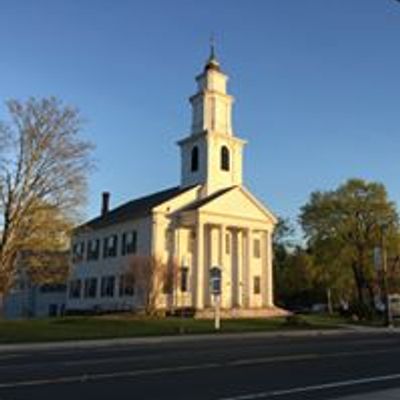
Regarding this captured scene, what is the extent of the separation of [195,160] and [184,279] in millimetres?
11289

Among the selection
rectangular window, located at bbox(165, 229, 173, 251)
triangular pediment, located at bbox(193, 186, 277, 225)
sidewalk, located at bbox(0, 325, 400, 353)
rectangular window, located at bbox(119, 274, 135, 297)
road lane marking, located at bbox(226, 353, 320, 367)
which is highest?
triangular pediment, located at bbox(193, 186, 277, 225)

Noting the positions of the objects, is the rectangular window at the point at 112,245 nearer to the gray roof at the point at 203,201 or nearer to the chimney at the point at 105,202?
the gray roof at the point at 203,201

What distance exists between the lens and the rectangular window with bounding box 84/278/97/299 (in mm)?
67812

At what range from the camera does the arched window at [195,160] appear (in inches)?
2501

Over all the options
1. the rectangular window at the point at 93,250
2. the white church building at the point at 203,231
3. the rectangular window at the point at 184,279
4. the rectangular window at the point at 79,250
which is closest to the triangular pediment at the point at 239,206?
the white church building at the point at 203,231

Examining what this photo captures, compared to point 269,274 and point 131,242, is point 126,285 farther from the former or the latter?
point 269,274

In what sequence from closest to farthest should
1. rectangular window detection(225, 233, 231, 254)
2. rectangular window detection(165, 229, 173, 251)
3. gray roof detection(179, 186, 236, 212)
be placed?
gray roof detection(179, 186, 236, 212) → rectangular window detection(165, 229, 173, 251) → rectangular window detection(225, 233, 231, 254)

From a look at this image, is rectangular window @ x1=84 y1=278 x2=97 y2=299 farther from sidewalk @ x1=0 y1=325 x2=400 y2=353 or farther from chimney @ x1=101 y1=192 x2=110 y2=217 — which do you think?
sidewalk @ x1=0 y1=325 x2=400 y2=353

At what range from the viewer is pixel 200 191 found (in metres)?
61.5

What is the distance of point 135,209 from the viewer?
64.9m

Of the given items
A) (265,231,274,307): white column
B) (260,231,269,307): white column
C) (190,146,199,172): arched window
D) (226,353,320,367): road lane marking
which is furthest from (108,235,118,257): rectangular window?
(226,353,320,367): road lane marking

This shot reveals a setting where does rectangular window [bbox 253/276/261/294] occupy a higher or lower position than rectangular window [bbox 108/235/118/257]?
lower

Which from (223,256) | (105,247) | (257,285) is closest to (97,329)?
(223,256)

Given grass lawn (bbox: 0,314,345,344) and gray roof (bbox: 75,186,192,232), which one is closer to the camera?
grass lawn (bbox: 0,314,345,344)
